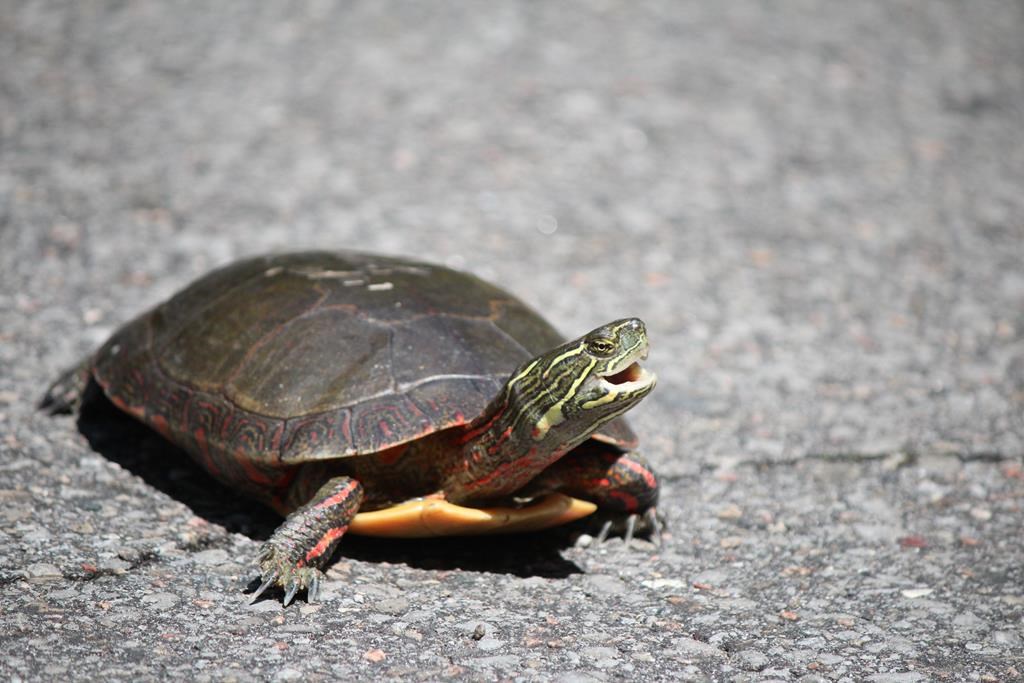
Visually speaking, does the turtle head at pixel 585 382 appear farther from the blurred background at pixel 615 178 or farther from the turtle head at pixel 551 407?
the blurred background at pixel 615 178

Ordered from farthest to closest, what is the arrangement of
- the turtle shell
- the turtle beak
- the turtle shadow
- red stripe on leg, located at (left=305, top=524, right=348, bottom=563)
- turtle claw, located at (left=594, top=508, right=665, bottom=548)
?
turtle claw, located at (left=594, top=508, right=665, bottom=548) → the turtle shadow → the turtle shell → red stripe on leg, located at (left=305, top=524, right=348, bottom=563) → the turtle beak

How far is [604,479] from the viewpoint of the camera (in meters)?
3.87

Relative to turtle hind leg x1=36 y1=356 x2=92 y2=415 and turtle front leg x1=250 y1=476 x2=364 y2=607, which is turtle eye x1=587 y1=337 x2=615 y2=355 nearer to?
turtle front leg x1=250 y1=476 x2=364 y2=607

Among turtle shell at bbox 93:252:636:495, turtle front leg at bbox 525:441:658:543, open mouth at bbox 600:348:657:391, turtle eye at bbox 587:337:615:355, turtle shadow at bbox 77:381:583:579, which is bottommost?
turtle shadow at bbox 77:381:583:579

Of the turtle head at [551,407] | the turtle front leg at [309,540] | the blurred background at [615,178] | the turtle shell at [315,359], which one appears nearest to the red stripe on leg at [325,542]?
the turtle front leg at [309,540]

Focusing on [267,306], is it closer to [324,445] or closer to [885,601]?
[324,445]

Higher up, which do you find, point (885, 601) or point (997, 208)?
point (997, 208)

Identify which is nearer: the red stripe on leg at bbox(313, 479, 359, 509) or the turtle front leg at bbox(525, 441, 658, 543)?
the red stripe on leg at bbox(313, 479, 359, 509)

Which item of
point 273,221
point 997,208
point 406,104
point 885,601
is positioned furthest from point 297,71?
point 885,601

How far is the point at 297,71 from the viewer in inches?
313

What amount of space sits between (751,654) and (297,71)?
5851 mm

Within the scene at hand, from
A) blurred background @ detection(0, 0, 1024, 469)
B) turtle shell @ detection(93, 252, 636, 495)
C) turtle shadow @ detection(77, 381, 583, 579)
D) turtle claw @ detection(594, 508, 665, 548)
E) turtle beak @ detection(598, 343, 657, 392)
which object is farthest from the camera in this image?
blurred background @ detection(0, 0, 1024, 469)

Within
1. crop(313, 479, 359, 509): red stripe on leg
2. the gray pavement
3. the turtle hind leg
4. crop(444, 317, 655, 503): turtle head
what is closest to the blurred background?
the gray pavement

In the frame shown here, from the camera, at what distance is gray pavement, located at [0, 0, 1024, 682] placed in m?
3.32
